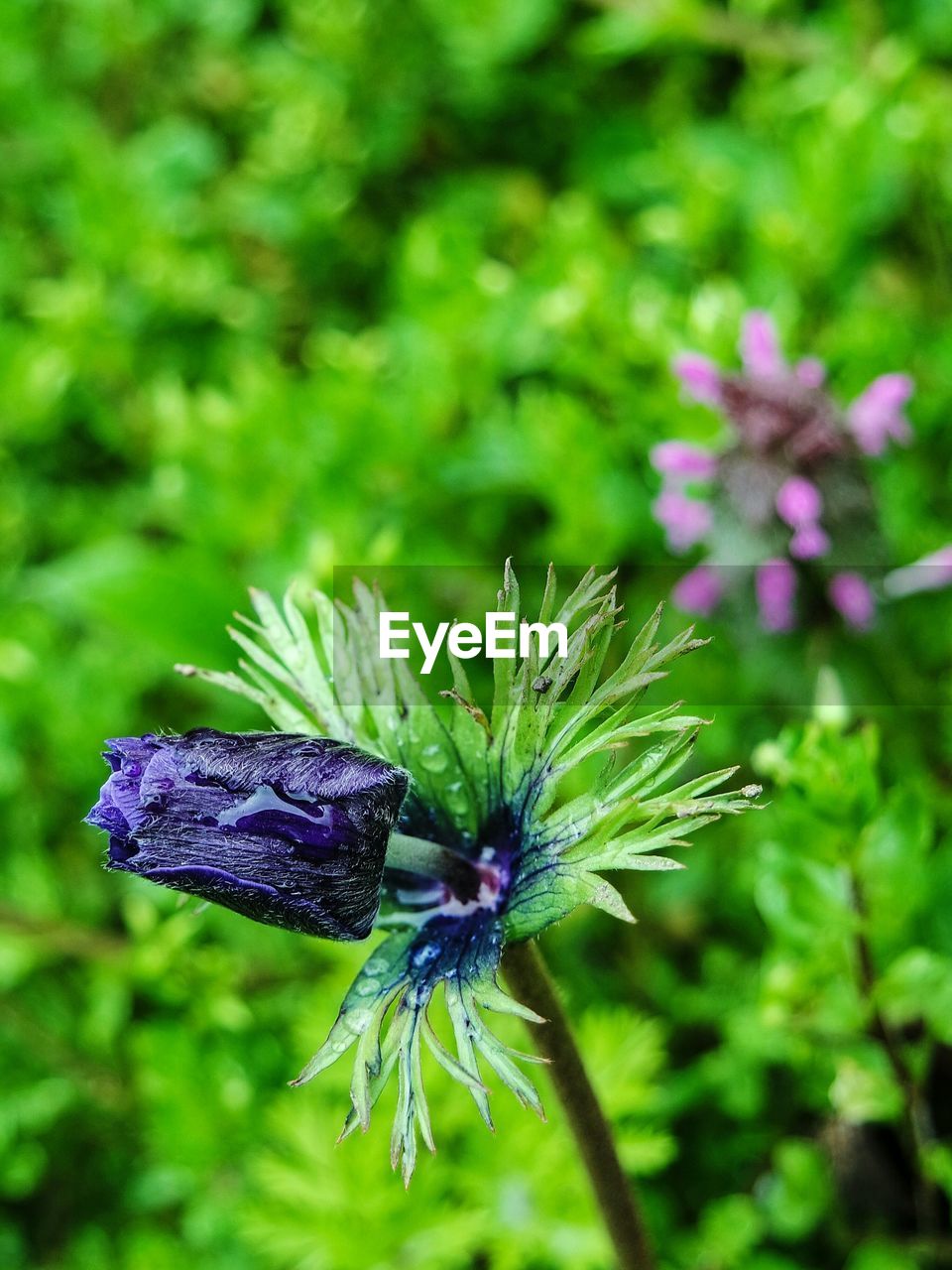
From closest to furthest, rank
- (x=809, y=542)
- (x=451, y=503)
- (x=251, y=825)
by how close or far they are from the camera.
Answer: (x=251, y=825) → (x=809, y=542) → (x=451, y=503)

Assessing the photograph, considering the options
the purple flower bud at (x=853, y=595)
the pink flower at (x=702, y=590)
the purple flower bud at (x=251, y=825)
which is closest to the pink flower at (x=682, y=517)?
the pink flower at (x=702, y=590)

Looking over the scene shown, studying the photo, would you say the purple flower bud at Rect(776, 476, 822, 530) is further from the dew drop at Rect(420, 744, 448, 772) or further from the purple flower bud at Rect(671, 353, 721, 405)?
the dew drop at Rect(420, 744, 448, 772)

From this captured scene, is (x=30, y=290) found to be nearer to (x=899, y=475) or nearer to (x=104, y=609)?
(x=104, y=609)

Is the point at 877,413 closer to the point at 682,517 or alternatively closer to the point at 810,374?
the point at 810,374

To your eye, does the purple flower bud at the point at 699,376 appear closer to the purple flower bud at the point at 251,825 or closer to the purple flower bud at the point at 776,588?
the purple flower bud at the point at 776,588

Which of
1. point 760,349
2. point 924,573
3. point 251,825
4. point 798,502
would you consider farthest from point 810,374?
point 251,825
